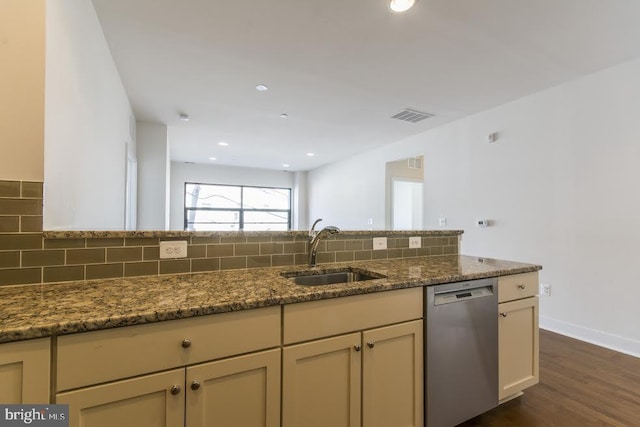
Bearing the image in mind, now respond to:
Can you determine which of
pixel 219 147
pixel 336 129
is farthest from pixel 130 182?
pixel 336 129

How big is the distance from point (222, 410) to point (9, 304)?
0.78m

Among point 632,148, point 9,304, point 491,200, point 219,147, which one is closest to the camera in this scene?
point 9,304

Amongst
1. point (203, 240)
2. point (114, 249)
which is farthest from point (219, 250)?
point (114, 249)

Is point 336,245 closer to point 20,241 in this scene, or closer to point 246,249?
point 246,249

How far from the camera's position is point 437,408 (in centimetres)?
143

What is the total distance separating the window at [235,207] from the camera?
7.65m

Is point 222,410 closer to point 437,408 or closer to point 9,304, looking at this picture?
point 9,304

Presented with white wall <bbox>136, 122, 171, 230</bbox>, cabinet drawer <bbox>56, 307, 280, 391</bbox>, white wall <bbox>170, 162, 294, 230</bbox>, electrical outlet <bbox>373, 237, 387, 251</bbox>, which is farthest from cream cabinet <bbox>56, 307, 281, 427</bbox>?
white wall <bbox>170, 162, 294, 230</bbox>

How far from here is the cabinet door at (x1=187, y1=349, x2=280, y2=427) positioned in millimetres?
955

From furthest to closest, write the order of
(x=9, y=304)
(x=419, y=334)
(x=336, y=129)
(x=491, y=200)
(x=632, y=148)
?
(x=336, y=129) < (x=491, y=200) < (x=632, y=148) < (x=419, y=334) < (x=9, y=304)

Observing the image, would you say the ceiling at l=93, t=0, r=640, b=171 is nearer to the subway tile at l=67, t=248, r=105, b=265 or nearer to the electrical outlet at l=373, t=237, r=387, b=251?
the electrical outlet at l=373, t=237, r=387, b=251

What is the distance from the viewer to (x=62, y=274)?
123 centimetres

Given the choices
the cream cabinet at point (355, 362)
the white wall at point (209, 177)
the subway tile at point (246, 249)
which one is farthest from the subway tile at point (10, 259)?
the white wall at point (209, 177)

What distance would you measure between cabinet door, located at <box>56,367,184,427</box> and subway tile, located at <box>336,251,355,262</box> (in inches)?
43.6
